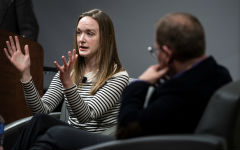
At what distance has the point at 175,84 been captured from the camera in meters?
1.69

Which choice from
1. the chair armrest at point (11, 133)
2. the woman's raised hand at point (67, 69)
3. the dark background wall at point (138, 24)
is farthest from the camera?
the dark background wall at point (138, 24)

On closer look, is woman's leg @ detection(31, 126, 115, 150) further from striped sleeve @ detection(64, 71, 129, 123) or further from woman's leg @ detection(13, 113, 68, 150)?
striped sleeve @ detection(64, 71, 129, 123)

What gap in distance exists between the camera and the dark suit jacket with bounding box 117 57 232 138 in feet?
5.50

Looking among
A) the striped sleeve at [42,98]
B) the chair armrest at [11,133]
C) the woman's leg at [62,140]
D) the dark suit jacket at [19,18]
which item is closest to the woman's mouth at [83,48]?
the striped sleeve at [42,98]

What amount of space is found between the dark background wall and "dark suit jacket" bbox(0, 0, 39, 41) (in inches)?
45.1

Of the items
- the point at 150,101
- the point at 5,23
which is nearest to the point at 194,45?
the point at 150,101

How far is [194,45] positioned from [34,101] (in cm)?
112

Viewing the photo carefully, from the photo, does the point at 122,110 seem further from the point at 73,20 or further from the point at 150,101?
the point at 73,20

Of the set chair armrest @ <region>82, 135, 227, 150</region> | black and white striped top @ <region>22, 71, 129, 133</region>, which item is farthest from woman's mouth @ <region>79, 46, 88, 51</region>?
chair armrest @ <region>82, 135, 227, 150</region>

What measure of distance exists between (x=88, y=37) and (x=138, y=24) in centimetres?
218

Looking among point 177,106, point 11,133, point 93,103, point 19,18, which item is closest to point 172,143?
point 177,106

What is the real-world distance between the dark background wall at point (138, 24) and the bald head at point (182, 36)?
8.84 ft

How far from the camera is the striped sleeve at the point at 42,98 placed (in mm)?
2559

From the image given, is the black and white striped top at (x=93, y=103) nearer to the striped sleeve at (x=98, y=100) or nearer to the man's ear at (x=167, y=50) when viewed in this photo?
the striped sleeve at (x=98, y=100)
